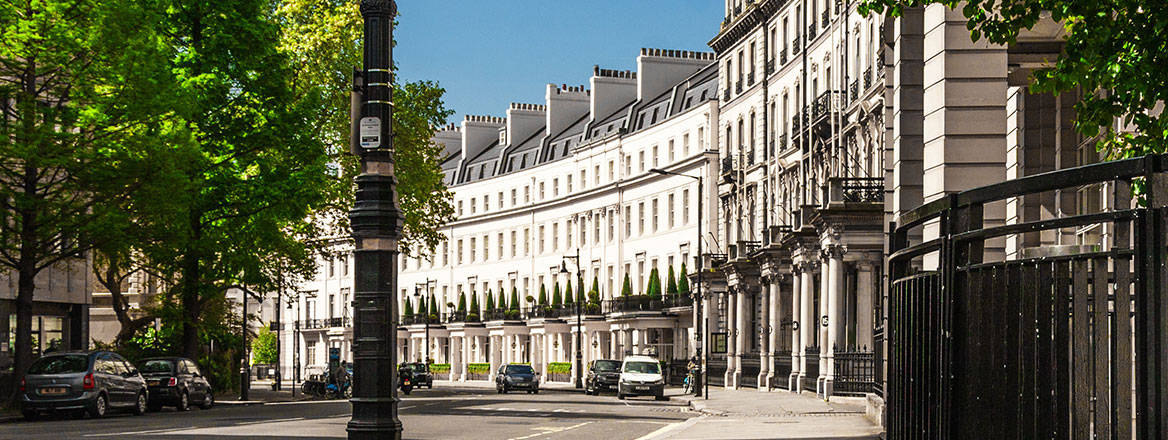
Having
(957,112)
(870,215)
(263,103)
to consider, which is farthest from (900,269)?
(870,215)

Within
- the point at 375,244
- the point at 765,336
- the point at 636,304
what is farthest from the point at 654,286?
the point at 375,244

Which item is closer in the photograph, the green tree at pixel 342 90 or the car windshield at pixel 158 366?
the car windshield at pixel 158 366

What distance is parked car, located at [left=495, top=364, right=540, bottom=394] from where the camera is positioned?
65.1 meters

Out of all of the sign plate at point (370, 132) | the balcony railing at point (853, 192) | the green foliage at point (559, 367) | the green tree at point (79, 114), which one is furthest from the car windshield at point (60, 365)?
the green foliage at point (559, 367)

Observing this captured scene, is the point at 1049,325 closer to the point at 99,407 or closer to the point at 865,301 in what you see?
the point at 99,407

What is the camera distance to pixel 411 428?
1079 inches

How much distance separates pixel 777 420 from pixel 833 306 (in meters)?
15.5

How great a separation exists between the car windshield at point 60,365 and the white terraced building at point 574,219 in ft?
156

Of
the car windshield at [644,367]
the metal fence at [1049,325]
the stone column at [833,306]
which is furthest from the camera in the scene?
the car windshield at [644,367]

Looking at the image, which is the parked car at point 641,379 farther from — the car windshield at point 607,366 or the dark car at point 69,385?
the dark car at point 69,385

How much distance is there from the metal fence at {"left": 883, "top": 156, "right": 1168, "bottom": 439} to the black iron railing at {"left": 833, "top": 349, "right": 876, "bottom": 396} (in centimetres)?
3200

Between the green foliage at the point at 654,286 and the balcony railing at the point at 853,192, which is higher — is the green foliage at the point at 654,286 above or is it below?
below

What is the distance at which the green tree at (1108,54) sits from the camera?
12.6 meters

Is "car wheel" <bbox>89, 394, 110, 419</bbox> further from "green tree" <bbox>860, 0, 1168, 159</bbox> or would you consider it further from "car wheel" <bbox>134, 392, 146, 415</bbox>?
"green tree" <bbox>860, 0, 1168, 159</bbox>
